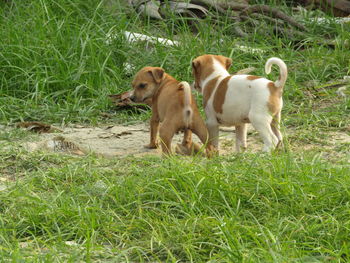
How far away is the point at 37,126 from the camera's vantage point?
302 inches

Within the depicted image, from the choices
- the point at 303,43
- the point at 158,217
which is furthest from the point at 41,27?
the point at 158,217

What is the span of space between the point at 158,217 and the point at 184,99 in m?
1.97

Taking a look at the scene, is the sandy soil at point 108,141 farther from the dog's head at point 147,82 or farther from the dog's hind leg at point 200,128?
the dog's head at point 147,82

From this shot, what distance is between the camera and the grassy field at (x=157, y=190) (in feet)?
13.8

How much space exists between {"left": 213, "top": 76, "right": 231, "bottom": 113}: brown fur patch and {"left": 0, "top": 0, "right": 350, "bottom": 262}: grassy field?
0.70 m

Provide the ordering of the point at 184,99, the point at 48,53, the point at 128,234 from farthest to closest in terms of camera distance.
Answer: the point at 48,53, the point at 184,99, the point at 128,234

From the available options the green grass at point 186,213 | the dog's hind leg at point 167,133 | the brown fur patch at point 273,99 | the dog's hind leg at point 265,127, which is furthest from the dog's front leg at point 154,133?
the green grass at point 186,213

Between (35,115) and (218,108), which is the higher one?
(218,108)

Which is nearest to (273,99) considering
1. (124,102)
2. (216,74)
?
(216,74)

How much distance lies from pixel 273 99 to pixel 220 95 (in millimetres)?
527

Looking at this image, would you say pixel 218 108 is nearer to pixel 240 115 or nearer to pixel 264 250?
pixel 240 115

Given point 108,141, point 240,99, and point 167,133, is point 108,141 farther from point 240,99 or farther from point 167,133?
point 240,99

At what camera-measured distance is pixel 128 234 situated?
445 centimetres

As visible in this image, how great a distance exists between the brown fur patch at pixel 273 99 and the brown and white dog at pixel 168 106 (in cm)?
56
